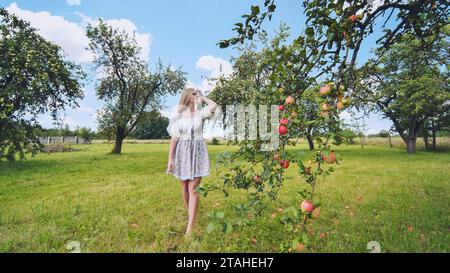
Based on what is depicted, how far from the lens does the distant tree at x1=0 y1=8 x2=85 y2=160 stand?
12.5m

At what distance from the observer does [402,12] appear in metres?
3.58

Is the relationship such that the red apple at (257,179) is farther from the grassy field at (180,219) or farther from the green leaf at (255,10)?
the green leaf at (255,10)

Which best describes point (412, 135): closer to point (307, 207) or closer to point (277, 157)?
point (277, 157)

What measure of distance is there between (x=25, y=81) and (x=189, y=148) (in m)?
13.7

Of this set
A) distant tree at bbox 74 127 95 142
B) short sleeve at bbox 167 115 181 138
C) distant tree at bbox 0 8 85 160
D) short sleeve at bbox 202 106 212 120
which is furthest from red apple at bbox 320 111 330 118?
distant tree at bbox 74 127 95 142

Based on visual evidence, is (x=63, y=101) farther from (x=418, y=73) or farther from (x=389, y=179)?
(x=418, y=73)

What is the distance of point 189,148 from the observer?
4.12 m

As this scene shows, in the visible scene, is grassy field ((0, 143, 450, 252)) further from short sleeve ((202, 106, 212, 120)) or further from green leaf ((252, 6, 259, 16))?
short sleeve ((202, 106, 212, 120))

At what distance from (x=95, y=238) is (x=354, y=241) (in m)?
3.79

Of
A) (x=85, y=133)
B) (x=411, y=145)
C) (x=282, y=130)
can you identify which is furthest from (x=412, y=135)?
(x=85, y=133)

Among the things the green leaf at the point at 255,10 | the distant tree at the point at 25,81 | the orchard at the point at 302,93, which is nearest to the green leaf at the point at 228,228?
the orchard at the point at 302,93

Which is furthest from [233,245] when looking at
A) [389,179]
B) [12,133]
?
[12,133]

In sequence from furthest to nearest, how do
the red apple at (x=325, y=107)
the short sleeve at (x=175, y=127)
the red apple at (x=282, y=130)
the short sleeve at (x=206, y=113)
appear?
the short sleeve at (x=206, y=113) < the short sleeve at (x=175, y=127) < the red apple at (x=282, y=130) < the red apple at (x=325, y=107)

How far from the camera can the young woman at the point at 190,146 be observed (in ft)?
13.4
